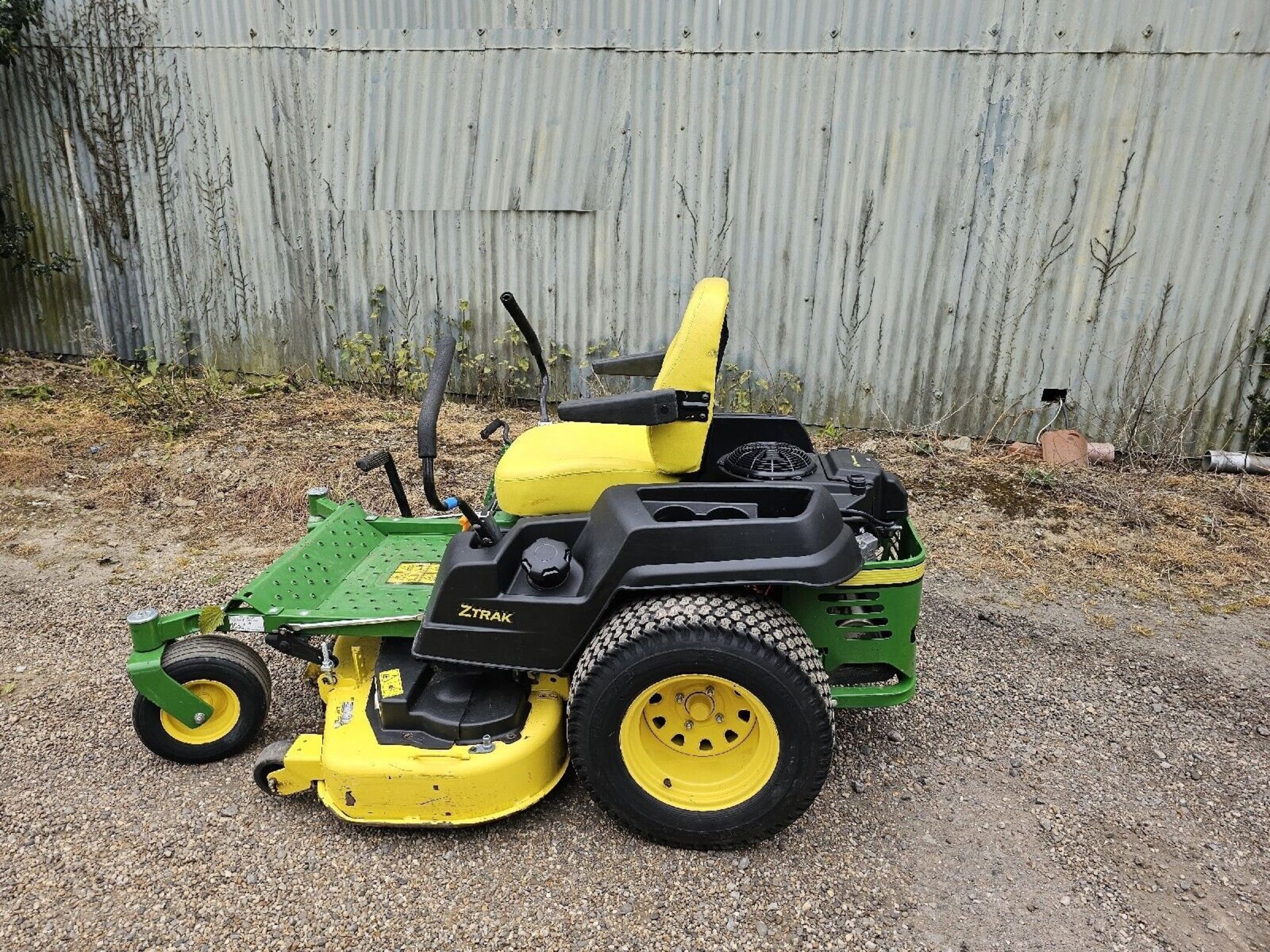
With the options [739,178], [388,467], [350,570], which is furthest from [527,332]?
[739,178]

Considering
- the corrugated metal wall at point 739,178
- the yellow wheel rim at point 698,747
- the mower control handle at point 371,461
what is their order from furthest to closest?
the corrugated metal wall at point 739,178, the mower control handle at point 371,461, the yellow wheel rim at point 698,747

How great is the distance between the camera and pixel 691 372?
2623 mm

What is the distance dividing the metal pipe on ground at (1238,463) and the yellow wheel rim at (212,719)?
20.5 feet

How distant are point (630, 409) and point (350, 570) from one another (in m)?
1.44

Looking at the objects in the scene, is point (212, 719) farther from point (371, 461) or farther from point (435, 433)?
point (435, 433)

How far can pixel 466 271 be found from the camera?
6.74 meters

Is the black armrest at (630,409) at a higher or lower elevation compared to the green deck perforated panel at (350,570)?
higher

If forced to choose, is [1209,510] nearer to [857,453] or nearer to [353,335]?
[857,453]

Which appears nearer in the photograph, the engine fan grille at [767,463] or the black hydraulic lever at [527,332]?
the engine fan grille at [767,463]

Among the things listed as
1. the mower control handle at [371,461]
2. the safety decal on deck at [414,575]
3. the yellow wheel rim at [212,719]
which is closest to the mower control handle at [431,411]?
the mower control handle at [371,461]

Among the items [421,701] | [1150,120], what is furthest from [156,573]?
[1150,120]

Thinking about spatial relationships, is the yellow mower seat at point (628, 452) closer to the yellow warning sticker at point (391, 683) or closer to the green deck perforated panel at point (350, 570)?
the green deck perforated panel at point (350, 570)

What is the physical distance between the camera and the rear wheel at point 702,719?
7.84 ft

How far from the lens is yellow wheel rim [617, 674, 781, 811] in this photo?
8.30 feet
